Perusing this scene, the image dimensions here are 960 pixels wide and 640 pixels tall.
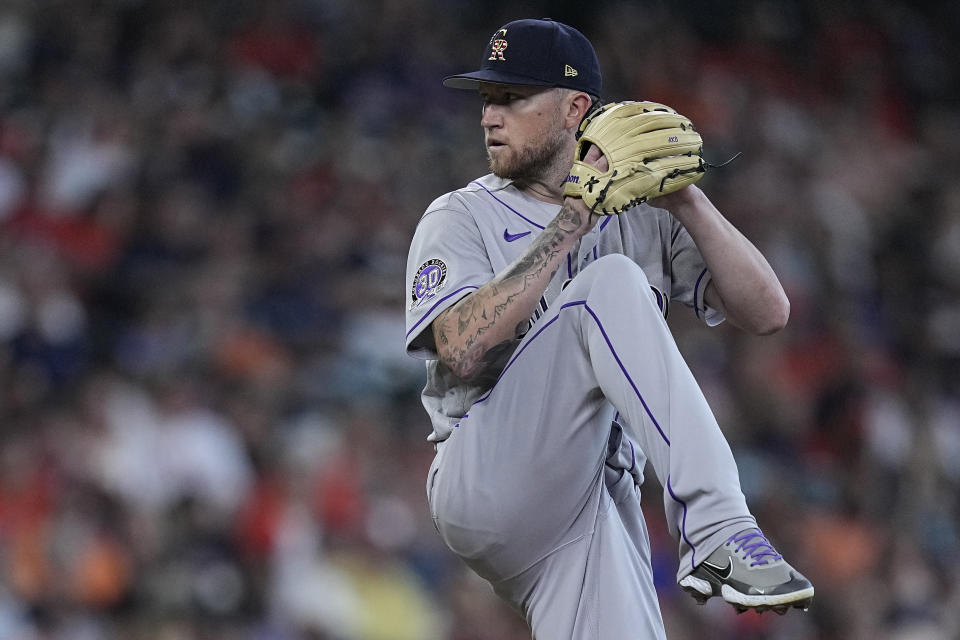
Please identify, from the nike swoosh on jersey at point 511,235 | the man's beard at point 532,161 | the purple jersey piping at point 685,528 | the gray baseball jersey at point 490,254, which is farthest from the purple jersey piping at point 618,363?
the man's beard at point 532,161

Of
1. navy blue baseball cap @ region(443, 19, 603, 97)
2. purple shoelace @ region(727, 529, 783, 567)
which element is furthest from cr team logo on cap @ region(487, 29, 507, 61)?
purple shoelace @ region(727, 529, 783, 567)

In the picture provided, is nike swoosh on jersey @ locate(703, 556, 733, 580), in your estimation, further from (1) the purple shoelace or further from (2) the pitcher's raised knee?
(2) the pitcher's raised knee

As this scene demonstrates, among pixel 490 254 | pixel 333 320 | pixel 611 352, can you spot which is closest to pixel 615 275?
pixel 611 352

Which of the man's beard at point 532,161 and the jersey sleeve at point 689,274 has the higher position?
the man's beard at point 532,161

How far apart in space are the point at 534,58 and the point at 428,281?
20.7 inches

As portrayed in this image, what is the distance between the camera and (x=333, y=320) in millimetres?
5555

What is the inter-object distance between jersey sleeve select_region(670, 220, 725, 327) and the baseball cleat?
0.72m

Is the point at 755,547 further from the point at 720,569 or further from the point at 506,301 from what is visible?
the point at 506,301

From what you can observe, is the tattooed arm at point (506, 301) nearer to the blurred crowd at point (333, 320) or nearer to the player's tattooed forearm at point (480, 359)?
the player's tattooed forearm at point (480, 359)

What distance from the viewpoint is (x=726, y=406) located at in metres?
5.88

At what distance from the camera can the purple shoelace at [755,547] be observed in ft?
6.72

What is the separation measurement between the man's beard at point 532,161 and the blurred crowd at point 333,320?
2.41 meters

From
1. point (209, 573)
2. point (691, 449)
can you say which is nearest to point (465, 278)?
point (691, 449)

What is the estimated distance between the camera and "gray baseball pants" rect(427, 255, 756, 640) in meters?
2.15
